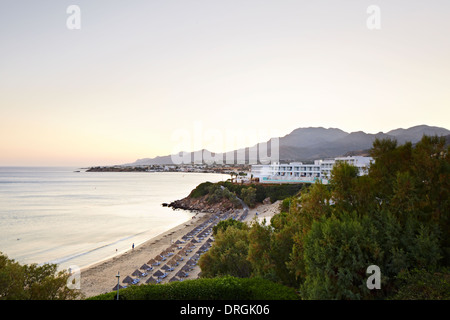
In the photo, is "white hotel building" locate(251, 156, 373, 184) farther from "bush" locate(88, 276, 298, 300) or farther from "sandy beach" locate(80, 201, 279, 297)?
"bush" locate(88, 276, 298, 300)

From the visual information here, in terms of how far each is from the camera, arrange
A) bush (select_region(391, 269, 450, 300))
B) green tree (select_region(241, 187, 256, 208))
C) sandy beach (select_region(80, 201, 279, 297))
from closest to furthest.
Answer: bush (select_region(391, 269, 450, 300)), sandy beach (select_region(80, 201, 279, 297)), green tree (select_region(241, 187, 256, 208))

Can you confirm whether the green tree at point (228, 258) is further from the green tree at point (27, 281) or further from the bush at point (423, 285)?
the bush at point (423, 285)

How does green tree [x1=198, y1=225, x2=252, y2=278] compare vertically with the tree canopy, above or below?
below

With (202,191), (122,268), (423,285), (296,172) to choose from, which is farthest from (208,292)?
(202,191)

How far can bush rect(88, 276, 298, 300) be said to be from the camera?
11359 millimetres

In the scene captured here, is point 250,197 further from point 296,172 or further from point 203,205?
point 296,172

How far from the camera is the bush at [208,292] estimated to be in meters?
11.4

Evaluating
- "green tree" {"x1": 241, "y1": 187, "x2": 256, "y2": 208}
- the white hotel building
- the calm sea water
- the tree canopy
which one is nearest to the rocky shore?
"green tree" {"x1": 241, "y1": 187, "x2": 256, "y2": 208}

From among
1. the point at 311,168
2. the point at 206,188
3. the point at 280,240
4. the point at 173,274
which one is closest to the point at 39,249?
the point at 173,274

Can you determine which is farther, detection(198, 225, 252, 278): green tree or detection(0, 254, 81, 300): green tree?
detection(198, 225, 252, 278): green tree

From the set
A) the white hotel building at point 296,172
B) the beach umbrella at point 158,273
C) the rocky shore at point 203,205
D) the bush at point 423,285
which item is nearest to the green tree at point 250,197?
the rocky shore at point 203,205

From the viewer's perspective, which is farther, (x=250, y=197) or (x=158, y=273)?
(x=250, y=197)

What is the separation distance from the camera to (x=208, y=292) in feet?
38.9
